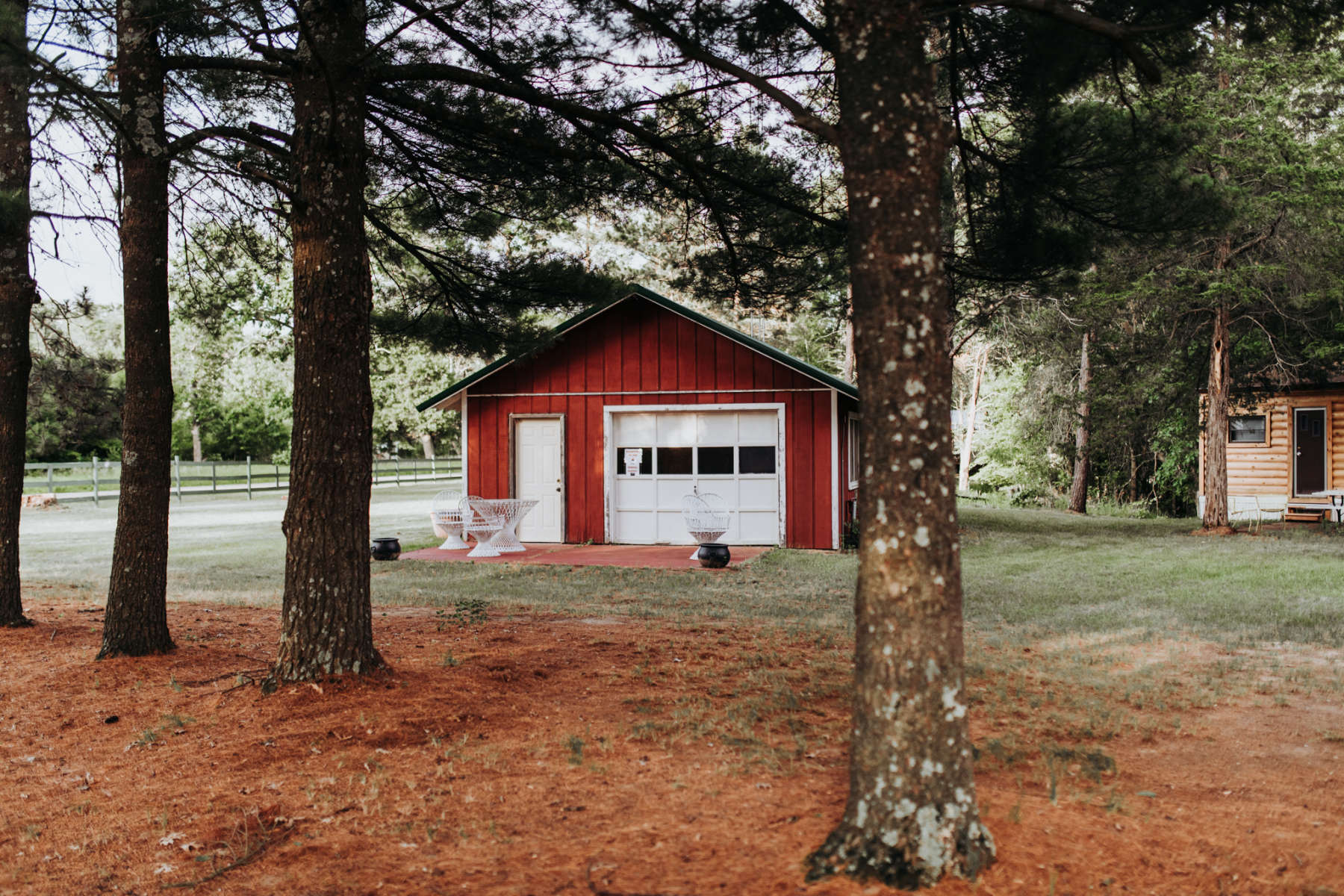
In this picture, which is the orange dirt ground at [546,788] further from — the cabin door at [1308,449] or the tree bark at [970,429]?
the tree bark at [970,429]

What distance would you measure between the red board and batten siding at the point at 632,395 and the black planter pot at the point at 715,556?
8.43ft

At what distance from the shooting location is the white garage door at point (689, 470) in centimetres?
1448

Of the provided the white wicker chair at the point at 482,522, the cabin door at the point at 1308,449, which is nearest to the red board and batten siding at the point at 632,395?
the white wicker chair at the point at 482,522

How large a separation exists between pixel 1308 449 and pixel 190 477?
3204 cm

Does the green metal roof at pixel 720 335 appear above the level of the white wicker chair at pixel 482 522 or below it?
above

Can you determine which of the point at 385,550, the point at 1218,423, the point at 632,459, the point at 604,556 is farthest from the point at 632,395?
the point at 1218,423

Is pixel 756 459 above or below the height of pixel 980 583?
above

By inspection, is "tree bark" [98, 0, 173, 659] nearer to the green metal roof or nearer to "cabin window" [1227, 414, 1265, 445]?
the green metal roof

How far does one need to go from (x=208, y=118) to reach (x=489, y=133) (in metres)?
3.39

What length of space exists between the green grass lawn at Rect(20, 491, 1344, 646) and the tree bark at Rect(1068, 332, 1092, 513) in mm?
5792

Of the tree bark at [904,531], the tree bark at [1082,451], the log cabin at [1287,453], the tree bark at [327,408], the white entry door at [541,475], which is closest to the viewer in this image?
the tree bark at [904,531]

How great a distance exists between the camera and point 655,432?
587 inches

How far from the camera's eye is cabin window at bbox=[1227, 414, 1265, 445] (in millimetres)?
20359

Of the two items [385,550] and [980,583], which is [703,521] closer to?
[980,583]
